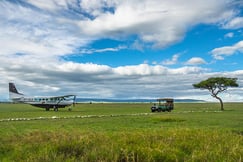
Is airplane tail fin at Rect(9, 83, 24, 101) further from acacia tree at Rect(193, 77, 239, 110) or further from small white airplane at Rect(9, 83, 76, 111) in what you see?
acacia tree at Rect(193, 77, 239, 110)

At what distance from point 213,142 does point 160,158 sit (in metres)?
3.64

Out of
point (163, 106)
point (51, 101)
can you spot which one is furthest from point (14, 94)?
point (163, 106)

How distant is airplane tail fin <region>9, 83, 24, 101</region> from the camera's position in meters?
83.8

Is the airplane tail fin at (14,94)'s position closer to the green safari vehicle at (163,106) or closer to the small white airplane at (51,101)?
the small white airplane at (51,101)

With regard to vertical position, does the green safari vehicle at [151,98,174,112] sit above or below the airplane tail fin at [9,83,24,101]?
below

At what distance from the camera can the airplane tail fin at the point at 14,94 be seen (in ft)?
275

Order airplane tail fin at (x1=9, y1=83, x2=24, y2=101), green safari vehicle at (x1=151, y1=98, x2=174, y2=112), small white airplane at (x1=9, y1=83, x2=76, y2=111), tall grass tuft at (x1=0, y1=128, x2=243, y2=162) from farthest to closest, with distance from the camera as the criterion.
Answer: airplane tail fin at (x1=9, y1=83, x2=24, y2=101)
small white airplane at (x1=9, y1=83, x2=76, y2=111)
green safari vehicle at (x1=151, y1=98, x2=174, y2=112)
tall grass tuft at (x1=0, y1=128, x2=243, y2=162)

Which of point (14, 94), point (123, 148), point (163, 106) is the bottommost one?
point (163, 106)

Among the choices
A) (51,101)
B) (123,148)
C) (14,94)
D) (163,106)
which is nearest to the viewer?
(123,148)

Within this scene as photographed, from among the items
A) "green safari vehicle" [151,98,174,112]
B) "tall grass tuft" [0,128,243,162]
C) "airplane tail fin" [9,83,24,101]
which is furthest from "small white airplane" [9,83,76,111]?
"tall grass tuft" [0,128,243,162]

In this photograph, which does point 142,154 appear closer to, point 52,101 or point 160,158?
point 160,158

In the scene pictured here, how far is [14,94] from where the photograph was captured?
85.8 meters

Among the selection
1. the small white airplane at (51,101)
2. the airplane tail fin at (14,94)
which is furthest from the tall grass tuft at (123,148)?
the airplane tail fin at (14,94)

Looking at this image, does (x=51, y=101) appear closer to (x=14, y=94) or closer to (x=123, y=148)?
(x=14, y=94)
